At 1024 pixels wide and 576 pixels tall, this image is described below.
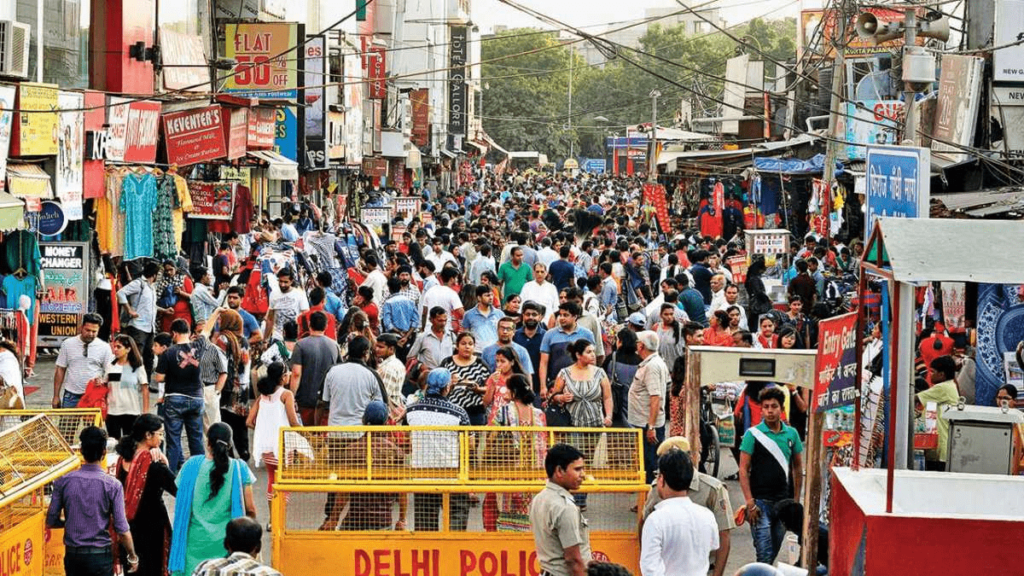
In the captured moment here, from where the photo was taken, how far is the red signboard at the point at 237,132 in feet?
81.2

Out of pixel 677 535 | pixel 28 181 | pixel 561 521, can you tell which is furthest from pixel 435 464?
pixel 28 181

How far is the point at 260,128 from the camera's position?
2875 centimetres

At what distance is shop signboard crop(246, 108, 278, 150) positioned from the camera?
92.1ft

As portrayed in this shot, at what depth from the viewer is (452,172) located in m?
87.5

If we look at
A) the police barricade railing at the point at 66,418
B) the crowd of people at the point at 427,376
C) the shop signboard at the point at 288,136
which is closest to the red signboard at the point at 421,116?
the shop signboard at the point at 288,136

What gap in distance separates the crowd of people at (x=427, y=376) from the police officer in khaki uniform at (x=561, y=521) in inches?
0.8

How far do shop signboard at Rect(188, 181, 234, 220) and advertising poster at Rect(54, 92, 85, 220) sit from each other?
3302 mm

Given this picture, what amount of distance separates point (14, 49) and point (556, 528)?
12.5m

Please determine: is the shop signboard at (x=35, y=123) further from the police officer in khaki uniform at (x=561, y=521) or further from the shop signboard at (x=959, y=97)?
the police officer in khaki uniform at (x=561, y=521)

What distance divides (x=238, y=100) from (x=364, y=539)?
16576mm

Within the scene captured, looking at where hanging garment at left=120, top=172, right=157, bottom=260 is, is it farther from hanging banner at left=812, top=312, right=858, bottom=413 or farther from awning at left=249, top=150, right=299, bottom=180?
hanging banner at left=812, top=312, right=858, bottom=413

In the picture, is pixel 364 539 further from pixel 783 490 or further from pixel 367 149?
pixel 367 149

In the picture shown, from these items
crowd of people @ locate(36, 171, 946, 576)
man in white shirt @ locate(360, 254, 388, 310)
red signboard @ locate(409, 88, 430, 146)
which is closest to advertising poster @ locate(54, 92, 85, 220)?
crowd of people @ locate(36, 171, 946, 576)

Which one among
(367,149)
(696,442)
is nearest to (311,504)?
(696,442)
